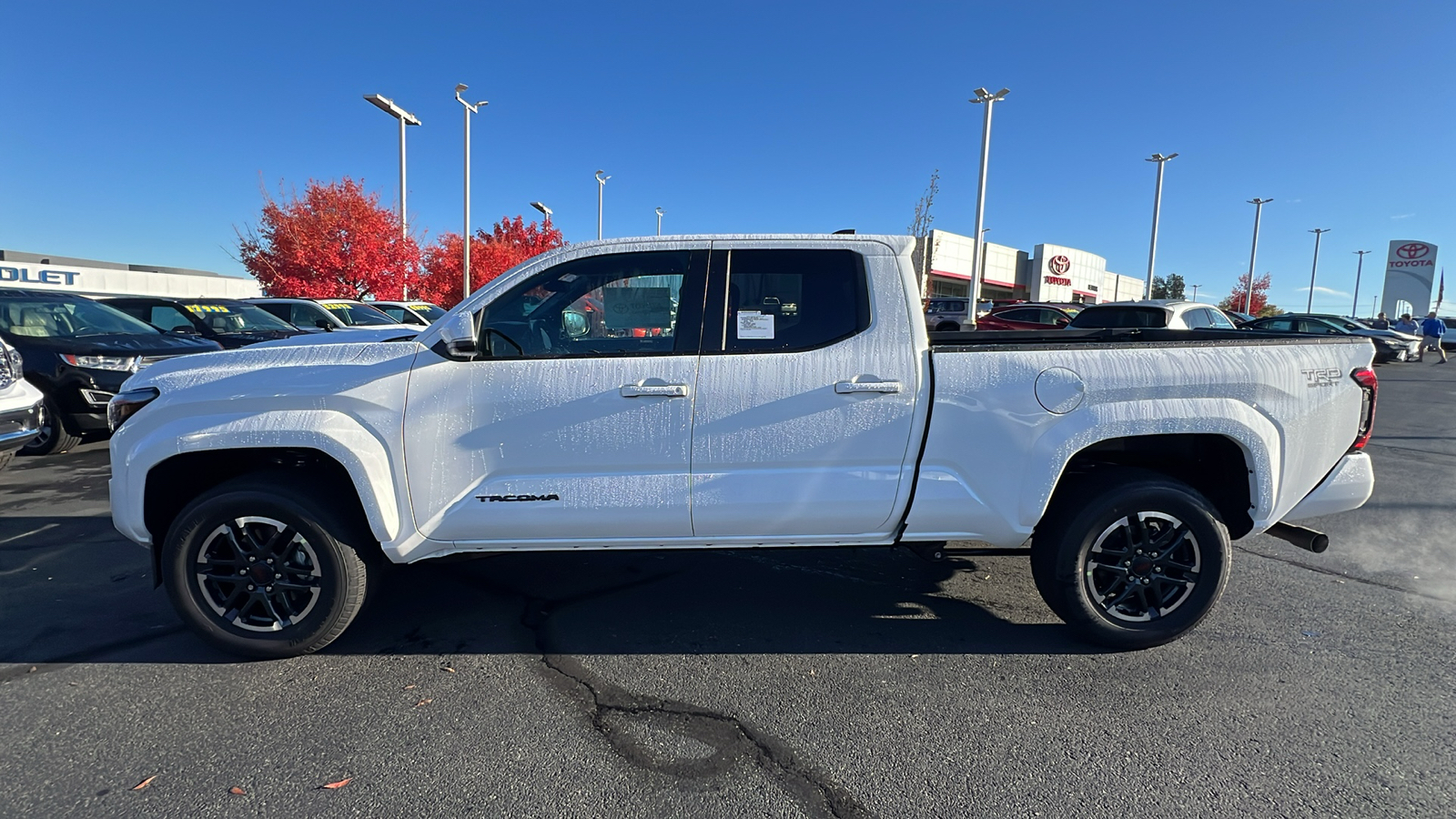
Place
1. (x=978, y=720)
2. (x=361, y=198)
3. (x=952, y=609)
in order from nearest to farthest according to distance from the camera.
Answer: (x=978, y=720) → (x=952, y=609) → (x=361, y=198)

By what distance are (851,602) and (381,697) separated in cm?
232

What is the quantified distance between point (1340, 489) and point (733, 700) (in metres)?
2.97

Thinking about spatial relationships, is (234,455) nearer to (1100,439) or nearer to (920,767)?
(920,767)

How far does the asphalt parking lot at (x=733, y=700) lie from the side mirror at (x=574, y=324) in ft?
4.80

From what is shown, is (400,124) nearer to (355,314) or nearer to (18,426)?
(355,314)

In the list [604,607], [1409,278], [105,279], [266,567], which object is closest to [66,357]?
[266,567]

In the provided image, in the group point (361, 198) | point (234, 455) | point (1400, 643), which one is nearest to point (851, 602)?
point (1400, 643)

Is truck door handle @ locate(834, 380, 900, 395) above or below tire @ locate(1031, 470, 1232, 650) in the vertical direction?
above

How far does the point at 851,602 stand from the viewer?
412 centimetres

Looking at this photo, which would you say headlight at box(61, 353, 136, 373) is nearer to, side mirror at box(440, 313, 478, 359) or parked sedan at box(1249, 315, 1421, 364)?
side mirror at box(440, 313, 478, 359)

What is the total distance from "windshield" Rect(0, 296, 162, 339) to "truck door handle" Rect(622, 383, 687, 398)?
7904mm

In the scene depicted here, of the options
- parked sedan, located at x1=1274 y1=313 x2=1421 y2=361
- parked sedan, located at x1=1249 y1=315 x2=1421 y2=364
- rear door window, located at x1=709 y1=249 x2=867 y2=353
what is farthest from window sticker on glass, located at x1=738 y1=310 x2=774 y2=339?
parked sedan, located at x1=1274 y1=313 x2=1421 y2=361

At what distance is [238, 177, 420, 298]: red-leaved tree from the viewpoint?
27219 mm

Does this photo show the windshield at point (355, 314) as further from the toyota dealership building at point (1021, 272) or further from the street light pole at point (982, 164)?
the toyota dealership building at point (1021, 272)
